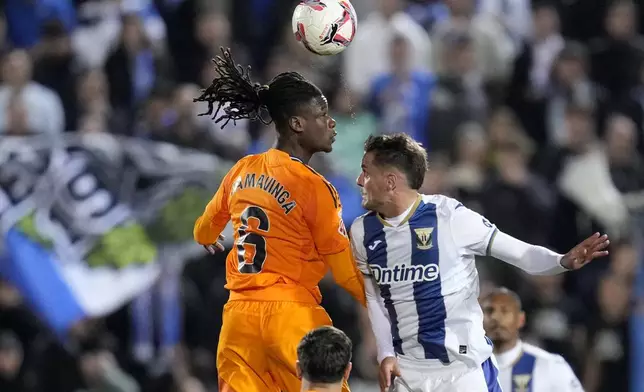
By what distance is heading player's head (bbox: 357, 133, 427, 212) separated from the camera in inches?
234

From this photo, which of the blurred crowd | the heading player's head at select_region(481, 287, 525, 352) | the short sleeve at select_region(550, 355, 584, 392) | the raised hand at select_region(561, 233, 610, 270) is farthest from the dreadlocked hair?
the blurred crowd

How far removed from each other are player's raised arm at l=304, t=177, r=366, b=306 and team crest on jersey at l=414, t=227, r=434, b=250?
0.32 meters

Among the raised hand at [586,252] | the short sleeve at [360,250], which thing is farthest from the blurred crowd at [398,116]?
the raised hand at [586,252]

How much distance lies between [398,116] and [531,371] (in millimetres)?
5262

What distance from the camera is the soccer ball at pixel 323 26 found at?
21.6 ft

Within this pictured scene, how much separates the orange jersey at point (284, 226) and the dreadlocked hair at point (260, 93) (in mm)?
226

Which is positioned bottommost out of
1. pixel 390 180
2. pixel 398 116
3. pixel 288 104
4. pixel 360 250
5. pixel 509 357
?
pixel 509 357

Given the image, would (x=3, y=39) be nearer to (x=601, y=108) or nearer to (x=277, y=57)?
(x=277, y=57)

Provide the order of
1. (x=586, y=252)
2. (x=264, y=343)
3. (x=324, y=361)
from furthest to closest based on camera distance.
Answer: (x=264, y=343)
(x=586, y=252)
(x=324, y=361)

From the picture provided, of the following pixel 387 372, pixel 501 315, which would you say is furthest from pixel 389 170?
pixel 501 315

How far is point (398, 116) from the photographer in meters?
12.1

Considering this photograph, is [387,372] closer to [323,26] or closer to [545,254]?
[545,254]

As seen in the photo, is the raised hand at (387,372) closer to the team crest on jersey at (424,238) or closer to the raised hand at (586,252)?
the team crest on jersey at (424,238)

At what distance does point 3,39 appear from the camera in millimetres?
12766
